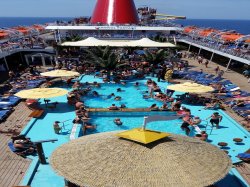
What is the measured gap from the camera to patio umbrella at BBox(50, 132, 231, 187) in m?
5.14

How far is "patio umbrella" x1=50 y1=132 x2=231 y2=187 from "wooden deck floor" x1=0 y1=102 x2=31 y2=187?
2291 mm

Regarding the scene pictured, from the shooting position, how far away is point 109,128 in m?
12.0

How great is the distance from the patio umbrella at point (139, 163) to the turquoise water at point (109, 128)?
187 centimetres

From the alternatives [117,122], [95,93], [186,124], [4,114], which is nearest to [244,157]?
[186,124]

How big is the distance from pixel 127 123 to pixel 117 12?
23955mm

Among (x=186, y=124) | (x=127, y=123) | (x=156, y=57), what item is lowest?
(x=156, y=57)

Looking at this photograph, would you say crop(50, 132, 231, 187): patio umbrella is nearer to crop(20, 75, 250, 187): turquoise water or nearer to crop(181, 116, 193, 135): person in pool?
crop(20, 75, 250, 187): turquoise water

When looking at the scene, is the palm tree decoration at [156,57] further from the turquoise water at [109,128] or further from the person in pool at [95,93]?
the turquoise water at [109,128]

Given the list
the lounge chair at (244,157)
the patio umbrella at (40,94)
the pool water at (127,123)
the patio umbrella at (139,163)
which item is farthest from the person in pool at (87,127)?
the lounge chair at (244,157)

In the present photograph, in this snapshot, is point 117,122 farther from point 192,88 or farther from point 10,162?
point 10,162

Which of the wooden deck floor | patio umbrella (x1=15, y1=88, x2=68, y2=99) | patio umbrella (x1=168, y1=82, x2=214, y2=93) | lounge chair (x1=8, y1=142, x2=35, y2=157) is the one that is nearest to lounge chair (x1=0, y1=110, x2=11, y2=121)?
the wooden deck floor

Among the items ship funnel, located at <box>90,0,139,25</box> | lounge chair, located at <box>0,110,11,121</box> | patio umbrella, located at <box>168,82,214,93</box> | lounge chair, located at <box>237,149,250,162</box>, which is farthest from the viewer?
ship funnel, located at <box>90,0,139,25</box>

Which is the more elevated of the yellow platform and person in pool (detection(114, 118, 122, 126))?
the yellow platform

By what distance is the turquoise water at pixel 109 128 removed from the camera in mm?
7762
